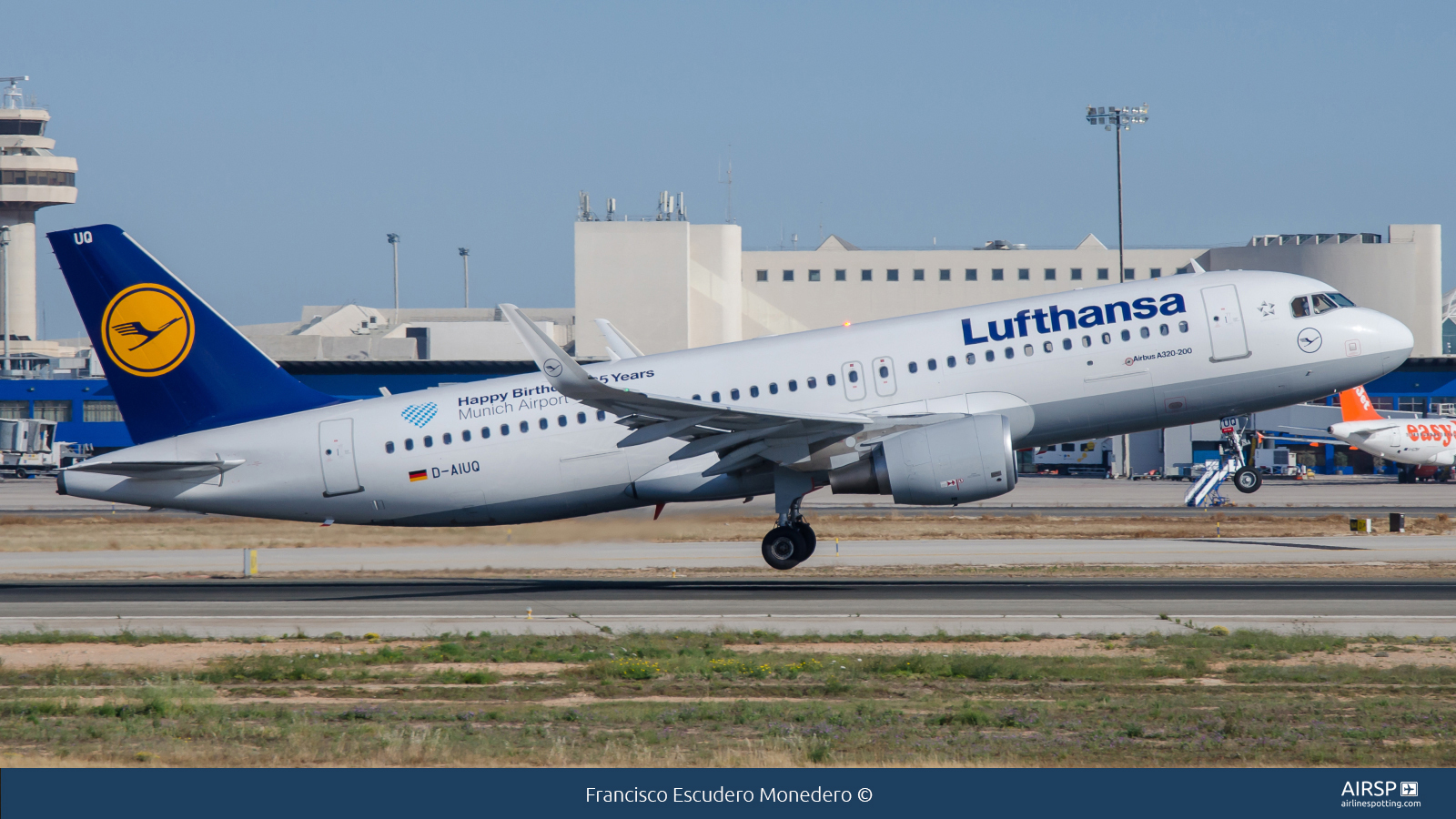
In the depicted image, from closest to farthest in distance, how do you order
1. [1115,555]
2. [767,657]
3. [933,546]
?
1. [767,657]
2. [1115,555]
3. [933,546]

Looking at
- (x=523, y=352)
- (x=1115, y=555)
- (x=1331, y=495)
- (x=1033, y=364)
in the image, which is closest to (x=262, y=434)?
(x=1033, y=364)

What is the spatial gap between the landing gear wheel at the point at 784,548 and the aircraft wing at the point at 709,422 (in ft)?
5.92

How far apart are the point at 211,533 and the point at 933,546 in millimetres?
23038

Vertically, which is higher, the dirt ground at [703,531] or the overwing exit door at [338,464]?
the overwing exit door at [338,464]

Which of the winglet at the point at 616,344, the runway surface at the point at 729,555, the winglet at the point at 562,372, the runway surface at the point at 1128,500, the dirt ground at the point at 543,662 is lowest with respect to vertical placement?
the runway surface at the point at 1128,500

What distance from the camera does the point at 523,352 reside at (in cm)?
10856

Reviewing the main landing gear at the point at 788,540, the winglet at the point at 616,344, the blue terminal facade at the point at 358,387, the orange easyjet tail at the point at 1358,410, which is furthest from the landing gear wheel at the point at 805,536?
the orange easyjet tail at the point at 1358,410

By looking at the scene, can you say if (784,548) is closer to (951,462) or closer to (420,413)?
(951,462)

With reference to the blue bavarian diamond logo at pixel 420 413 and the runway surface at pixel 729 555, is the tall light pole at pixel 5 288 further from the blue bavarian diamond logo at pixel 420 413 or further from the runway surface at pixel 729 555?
the blue bavarian diamond logo at pixel 420 413

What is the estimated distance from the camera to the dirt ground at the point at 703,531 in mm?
35969

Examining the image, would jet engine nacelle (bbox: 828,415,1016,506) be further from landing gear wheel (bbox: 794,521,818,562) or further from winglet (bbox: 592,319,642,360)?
winglet (bbox: 592,319,642,360)

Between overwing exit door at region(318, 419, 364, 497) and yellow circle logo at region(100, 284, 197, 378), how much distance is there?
361 cm

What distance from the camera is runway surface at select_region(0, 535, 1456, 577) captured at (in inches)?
1329

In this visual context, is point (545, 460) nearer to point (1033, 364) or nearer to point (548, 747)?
point (1033, 364)
